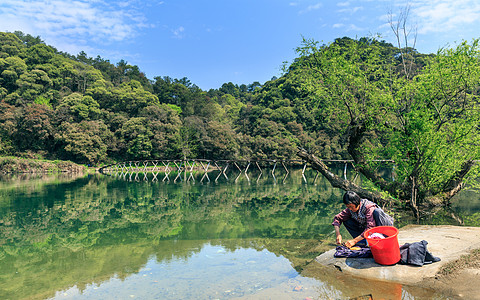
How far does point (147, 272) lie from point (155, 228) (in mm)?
4583

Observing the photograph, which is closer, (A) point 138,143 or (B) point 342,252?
(B) point 342,252

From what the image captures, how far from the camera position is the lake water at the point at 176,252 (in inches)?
203

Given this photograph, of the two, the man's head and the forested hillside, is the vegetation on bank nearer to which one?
the forested hillside

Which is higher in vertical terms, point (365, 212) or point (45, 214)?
point (365, 212)

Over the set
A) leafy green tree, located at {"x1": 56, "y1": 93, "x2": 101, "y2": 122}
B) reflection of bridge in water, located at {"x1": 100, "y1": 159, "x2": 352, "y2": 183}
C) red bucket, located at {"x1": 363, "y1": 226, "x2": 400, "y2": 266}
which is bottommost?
reflection of bridge in water, located at {"x1": 100, "y1": 159, "x2": 352, "y2": 183}

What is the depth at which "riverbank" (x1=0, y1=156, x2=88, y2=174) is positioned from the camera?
40.4 m

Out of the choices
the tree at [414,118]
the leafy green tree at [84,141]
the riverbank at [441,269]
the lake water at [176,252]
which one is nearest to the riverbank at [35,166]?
the leafy green tree at [84,141]

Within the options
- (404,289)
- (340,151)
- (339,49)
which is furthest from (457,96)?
(340,151)

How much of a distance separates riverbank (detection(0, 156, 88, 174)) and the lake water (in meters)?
31.7

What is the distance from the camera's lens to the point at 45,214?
13328 mm

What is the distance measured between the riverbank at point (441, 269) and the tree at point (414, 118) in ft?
12.6

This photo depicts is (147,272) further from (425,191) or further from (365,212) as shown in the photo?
(425,191)

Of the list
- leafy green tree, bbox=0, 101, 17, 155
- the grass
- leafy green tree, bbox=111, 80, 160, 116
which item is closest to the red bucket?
the grass

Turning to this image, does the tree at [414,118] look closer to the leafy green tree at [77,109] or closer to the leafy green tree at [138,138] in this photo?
the leafy green tree at [138,138]
